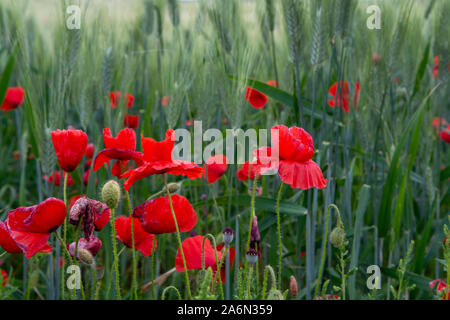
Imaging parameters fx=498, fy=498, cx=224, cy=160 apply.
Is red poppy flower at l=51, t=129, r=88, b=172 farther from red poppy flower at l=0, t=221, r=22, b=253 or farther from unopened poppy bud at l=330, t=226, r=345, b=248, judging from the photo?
unopened poppy bud at l=330, t=226, r=345, b=248

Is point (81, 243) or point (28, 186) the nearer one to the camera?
point (81, 243)

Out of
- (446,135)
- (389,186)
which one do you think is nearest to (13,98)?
(389,186)

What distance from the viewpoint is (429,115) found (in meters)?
1.18

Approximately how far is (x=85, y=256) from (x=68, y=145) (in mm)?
143

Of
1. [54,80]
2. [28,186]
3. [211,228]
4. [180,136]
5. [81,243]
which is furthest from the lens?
[28,186]

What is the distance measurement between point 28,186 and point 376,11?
1.23 m

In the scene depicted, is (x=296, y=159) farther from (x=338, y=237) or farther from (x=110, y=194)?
(x=110, y=194)

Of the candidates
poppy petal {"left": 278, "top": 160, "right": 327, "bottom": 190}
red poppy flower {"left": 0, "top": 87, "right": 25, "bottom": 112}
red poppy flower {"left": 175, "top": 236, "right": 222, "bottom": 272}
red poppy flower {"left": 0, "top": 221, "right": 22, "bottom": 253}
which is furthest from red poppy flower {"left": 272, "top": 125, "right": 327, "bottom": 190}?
red poppy flower {"left": 0, "top": 87, "right": 25, "bottom": 112}

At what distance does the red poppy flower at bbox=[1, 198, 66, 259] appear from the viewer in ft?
1.88

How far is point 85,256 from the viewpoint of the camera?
2.01 feet

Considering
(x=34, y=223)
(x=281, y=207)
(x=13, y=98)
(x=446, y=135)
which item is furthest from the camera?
(x=13, y=98)
